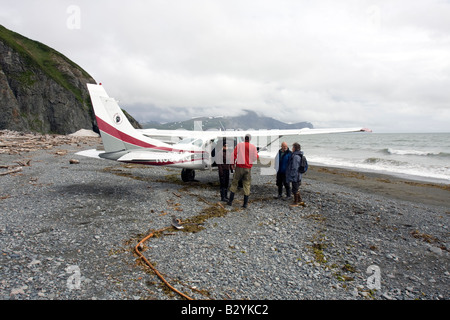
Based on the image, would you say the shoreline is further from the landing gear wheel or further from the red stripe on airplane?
the red stripe on airplane

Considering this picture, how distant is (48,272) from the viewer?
12.8 ft

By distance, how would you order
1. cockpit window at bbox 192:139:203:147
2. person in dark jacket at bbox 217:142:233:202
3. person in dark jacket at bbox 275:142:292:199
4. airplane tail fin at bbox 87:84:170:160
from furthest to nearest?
cockpit window at bbox 192:139:203:147 → person in dark jacket at bbox 275:142:292:199 → person in dark jacket at bbox 217:142:233:202 → airplane tail fin at bbox 87:84:170:160

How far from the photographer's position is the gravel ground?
384cm

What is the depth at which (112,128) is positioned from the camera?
Result: 28.0 feet

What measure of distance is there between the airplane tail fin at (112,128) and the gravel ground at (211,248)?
60.4 inches

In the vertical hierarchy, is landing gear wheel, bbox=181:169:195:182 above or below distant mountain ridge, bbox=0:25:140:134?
below

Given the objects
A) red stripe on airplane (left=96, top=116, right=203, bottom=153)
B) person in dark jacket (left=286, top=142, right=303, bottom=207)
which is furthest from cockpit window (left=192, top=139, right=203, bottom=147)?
person in dark jacket (left=286, top=142, right=303, bottom=207)

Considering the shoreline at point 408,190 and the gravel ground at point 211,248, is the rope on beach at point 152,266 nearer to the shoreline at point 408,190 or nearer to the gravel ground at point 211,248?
the gravel ground at point 211,248

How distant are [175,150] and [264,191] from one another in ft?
13.1

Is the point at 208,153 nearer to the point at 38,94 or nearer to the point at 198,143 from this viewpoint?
the point at 198,143

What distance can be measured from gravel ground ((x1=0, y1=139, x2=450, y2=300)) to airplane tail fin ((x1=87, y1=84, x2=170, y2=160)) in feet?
5.03

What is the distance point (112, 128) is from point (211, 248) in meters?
5.70

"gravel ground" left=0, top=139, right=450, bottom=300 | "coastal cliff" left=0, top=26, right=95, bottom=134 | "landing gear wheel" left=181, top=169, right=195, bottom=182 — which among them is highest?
"coastal cliff" left=0, top=26, right=95, bottom=134
